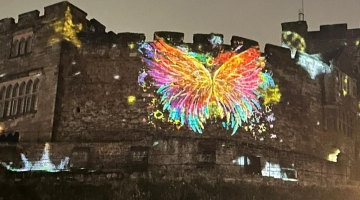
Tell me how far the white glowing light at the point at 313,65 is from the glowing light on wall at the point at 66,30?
37.3 feet

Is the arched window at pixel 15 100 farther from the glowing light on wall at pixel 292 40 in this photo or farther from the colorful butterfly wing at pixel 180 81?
the glowing light on wall at pixel 292 40

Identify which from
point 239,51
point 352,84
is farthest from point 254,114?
point 352,84

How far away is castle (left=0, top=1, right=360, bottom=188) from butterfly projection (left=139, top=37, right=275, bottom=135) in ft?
1.60

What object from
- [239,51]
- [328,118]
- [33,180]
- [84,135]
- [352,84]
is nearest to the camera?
[33,180]

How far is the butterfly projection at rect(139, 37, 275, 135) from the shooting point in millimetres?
23531

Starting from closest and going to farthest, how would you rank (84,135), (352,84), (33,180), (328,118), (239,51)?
(33,180) → (84,135) → (239,51) → (328,118) → (352,84)

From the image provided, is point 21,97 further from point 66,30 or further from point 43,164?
point 43,164

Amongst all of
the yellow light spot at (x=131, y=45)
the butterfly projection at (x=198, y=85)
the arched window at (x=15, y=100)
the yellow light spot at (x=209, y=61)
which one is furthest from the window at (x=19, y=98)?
the yellow light spot at (x=209, y=61)

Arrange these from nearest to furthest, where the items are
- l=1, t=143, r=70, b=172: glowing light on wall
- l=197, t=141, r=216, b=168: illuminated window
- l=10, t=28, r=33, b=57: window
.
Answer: l=197, t=141, r=216, b=168: illuminated window < l=1, t=143, r=70, b=172: glowing light on wall < l=10, t=28, r=33, b=57: window

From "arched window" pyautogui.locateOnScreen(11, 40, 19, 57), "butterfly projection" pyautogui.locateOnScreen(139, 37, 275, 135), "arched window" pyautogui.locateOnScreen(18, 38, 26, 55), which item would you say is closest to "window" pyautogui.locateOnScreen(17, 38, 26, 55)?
"arched window" pyautogui.locateOnScreen(18, 38, 26, 55)

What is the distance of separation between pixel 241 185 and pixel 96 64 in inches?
357

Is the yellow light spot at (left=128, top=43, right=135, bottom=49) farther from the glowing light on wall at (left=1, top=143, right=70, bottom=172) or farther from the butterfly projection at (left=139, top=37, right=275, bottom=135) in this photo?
the glowing light on wall at (left=1, top=143, right=70, bottom=172)

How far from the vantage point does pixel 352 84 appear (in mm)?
30266

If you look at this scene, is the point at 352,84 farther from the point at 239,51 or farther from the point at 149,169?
the point at 149,169
